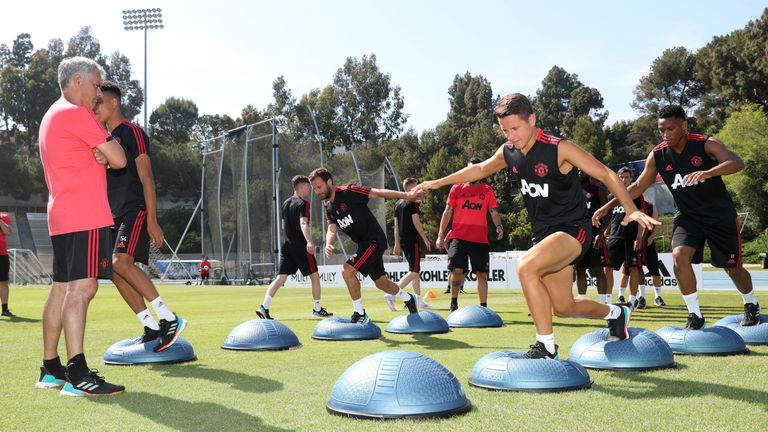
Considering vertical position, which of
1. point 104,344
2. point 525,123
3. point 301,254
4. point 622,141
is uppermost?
point 622,141

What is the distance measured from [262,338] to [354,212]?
93.8 inches

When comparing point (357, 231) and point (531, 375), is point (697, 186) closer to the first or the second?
point (531, 375)

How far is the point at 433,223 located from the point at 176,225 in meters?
25.2

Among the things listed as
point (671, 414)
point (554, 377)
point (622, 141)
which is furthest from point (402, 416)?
point (622, 141)

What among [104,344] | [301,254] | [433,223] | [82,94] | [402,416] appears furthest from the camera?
[433,223]

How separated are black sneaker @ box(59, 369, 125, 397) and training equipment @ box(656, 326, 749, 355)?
188 inches

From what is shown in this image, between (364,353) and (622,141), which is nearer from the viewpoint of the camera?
(364,353)

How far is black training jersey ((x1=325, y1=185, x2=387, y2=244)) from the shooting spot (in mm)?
9070

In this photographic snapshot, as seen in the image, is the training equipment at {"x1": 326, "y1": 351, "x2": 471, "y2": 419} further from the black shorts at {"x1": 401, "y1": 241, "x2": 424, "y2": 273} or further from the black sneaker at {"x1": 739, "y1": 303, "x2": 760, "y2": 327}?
the black shorts at {"x1": 401, "y1": 241, "x2": 424, "y2": 273}

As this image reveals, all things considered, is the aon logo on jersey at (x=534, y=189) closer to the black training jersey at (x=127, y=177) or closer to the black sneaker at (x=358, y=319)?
the black training jersey at (x=127, y=177)

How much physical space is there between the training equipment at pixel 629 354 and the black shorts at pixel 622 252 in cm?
672

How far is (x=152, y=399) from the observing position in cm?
485

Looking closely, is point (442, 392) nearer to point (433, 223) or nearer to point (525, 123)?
point (525, 123)

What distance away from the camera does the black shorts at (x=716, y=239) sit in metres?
7.07
